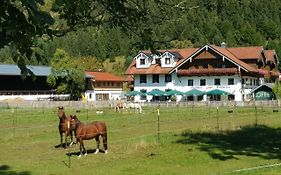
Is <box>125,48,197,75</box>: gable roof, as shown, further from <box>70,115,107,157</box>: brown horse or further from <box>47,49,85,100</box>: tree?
<box>70,115,107,157</box>: brown horse

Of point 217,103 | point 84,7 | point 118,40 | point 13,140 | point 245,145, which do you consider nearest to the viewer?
point 84,7

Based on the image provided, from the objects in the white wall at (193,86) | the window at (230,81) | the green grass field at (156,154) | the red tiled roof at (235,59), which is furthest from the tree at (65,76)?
the green grass field at (156,154)

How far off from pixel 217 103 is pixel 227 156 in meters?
37.6

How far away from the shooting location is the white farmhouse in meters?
71.2

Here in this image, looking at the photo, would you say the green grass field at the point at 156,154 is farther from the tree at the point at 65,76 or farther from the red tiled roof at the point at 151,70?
the red tiled roof at the point at 151,70

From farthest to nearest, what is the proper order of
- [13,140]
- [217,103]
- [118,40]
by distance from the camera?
[118,40], [217,103], [13,140]

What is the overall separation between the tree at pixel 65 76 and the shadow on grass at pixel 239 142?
48846mm

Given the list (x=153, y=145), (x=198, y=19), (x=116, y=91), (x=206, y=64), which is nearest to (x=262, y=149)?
(x=153, y=145)

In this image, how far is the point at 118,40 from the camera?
150 metres

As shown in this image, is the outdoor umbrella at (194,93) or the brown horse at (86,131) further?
the outdoor umbrella at (194,93)

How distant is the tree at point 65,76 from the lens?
7381 centimetres

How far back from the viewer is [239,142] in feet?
73.7

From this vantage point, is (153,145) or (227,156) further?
(153,145)

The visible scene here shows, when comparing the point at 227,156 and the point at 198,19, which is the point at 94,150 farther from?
the point at 198,19
